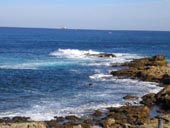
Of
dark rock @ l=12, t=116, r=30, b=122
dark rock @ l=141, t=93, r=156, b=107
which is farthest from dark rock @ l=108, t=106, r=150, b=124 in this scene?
dark rock @ l=12, t=116, r=30, b=122

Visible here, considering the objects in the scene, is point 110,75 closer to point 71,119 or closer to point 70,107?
point 70,107

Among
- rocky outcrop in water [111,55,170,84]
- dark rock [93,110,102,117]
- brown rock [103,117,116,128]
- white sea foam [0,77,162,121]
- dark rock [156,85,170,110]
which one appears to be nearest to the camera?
brown rock [103,117,116,128]

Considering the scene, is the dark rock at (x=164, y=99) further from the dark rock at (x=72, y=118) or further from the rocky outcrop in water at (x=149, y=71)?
the rocky outcrop in water at (x=149, y=71)

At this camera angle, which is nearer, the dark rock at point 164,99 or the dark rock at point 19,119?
the dark rock at point 19,119

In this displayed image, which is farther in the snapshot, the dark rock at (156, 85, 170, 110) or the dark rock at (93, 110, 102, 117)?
the dark rock at (156, 85, 170, 110)

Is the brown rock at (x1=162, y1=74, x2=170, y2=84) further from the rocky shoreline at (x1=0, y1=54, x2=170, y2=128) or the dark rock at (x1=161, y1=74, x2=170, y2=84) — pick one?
the rocky shoreline at (x1=0, y1=54, x2=170, y2=128)

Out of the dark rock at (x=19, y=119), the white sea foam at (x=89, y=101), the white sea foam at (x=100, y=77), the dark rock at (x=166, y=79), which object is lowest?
the white sea foam at (x=100, y=77)

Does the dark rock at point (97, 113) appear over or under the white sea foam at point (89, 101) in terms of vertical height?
over

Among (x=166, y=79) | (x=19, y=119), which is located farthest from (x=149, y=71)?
(x=19, y=119)

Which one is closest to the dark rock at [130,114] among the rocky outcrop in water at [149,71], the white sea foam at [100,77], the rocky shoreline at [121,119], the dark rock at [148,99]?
the rocky shoreline at [121,119]

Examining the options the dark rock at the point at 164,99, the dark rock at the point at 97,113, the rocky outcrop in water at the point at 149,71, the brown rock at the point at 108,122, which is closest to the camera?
the brown rock at the point at 108,122

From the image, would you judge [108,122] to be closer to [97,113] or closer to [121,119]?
[121,119]

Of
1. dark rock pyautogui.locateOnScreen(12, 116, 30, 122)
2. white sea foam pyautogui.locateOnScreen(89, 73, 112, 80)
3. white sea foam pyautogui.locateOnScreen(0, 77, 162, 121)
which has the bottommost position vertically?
white sea foam pyautogui.locateOnScreen(89, 73, 112, 80)

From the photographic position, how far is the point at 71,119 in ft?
105
